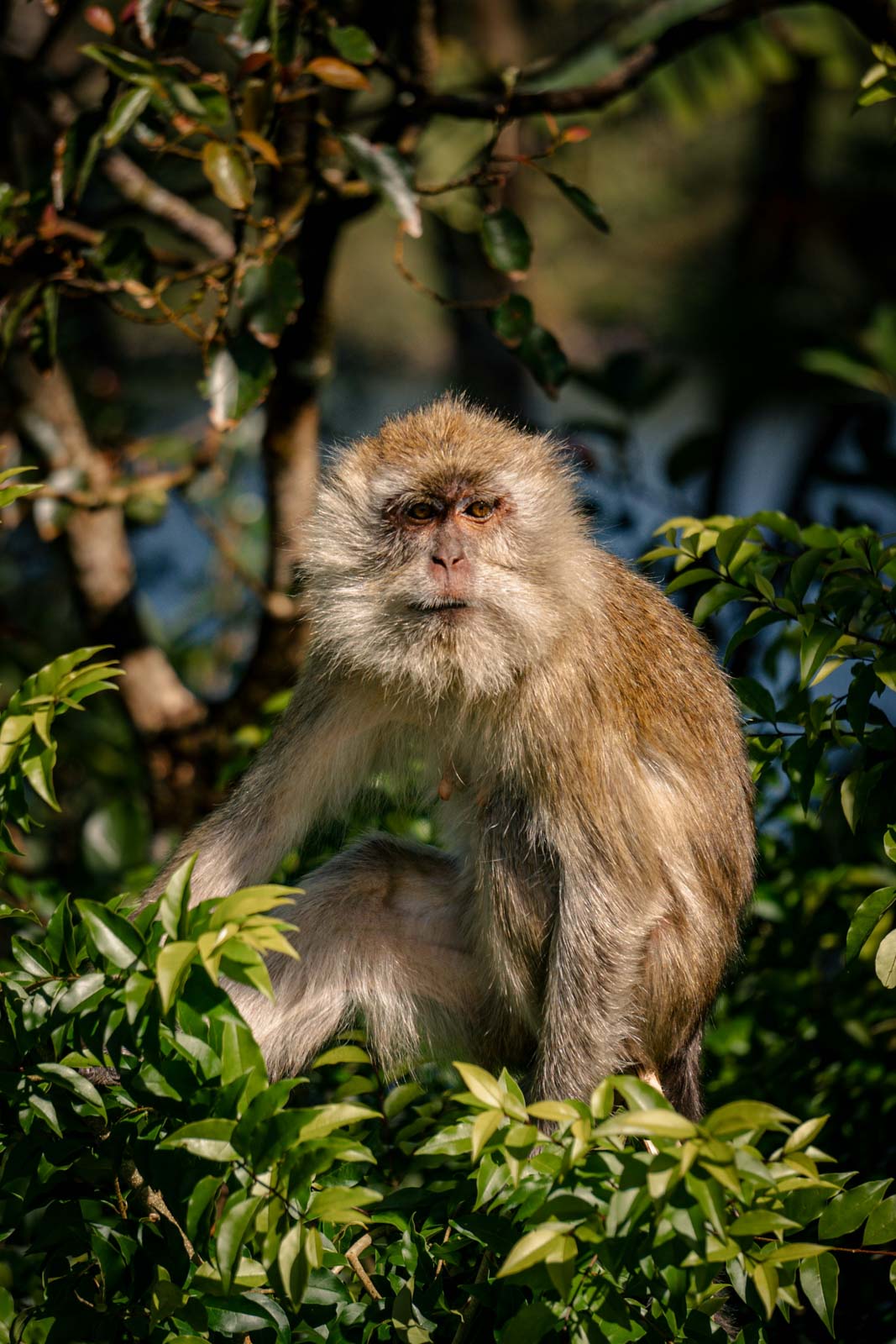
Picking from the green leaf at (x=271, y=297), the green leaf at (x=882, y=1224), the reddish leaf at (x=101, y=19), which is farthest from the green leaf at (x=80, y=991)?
the reddish leaf at (x=101, y=19)

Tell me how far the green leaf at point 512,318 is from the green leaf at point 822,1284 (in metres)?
2.74

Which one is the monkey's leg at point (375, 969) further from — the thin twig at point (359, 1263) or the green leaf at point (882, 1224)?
the green leaf at point (882, 1224)

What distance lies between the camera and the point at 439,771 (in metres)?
3.57

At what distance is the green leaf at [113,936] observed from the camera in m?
1.92

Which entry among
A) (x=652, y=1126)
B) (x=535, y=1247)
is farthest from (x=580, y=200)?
(x=535, y=1247)

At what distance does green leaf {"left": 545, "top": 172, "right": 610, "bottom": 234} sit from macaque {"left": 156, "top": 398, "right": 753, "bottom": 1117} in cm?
70

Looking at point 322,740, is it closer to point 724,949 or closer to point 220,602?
point 724,949

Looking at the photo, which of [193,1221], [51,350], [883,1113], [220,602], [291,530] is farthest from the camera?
[220,602]

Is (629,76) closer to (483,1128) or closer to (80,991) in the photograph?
(80,991)

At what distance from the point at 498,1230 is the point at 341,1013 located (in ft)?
4.51

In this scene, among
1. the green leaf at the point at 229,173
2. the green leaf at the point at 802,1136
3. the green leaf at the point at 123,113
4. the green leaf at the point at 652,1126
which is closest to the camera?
the green leaf at the point at 652,1126

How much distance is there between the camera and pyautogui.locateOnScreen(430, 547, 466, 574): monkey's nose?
3207 millimetres

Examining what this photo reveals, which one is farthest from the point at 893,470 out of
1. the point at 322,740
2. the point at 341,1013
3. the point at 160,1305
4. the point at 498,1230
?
the point at 160,1305

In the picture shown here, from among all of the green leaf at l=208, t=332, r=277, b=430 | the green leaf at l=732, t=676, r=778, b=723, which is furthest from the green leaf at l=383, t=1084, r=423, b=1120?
the green leaf at l=208, t=332, r=277, b=430
